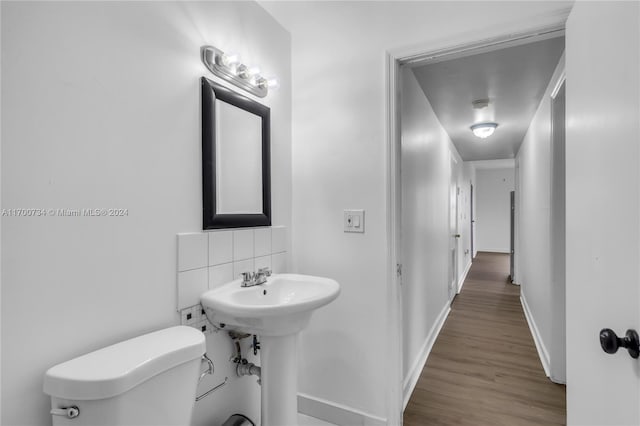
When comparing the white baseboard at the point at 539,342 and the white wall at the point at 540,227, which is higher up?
the white wall at the point at 540,227

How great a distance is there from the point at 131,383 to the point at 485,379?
230cm

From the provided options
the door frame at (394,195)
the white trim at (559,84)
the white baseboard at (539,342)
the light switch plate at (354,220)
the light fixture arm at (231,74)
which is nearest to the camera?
the light fixture arm at (231,74)

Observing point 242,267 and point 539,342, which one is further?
point 539,342

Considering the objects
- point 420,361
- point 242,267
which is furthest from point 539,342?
point 242,267

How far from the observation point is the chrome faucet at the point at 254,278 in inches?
56.4

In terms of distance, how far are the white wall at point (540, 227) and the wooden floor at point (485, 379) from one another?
0.19m

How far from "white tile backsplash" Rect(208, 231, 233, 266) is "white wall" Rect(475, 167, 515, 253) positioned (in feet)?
28.2

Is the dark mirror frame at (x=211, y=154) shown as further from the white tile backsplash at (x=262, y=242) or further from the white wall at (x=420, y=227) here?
the white wall at (x=420, y=227)

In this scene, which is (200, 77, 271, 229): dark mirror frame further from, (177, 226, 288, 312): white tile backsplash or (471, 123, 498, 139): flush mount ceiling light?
(471, 123, 498, 139): flush mount ceiling light

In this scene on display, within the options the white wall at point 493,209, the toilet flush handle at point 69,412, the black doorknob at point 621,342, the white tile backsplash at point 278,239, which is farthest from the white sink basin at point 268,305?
the white wall at point 493,209

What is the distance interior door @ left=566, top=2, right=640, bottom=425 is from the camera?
76 cm

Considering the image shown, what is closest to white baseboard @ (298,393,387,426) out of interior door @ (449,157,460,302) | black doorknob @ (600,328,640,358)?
black doorknob @ (600,328,640,358)

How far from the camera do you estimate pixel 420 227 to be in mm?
2561

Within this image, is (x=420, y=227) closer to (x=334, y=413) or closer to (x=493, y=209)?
(x=334, y=413)
